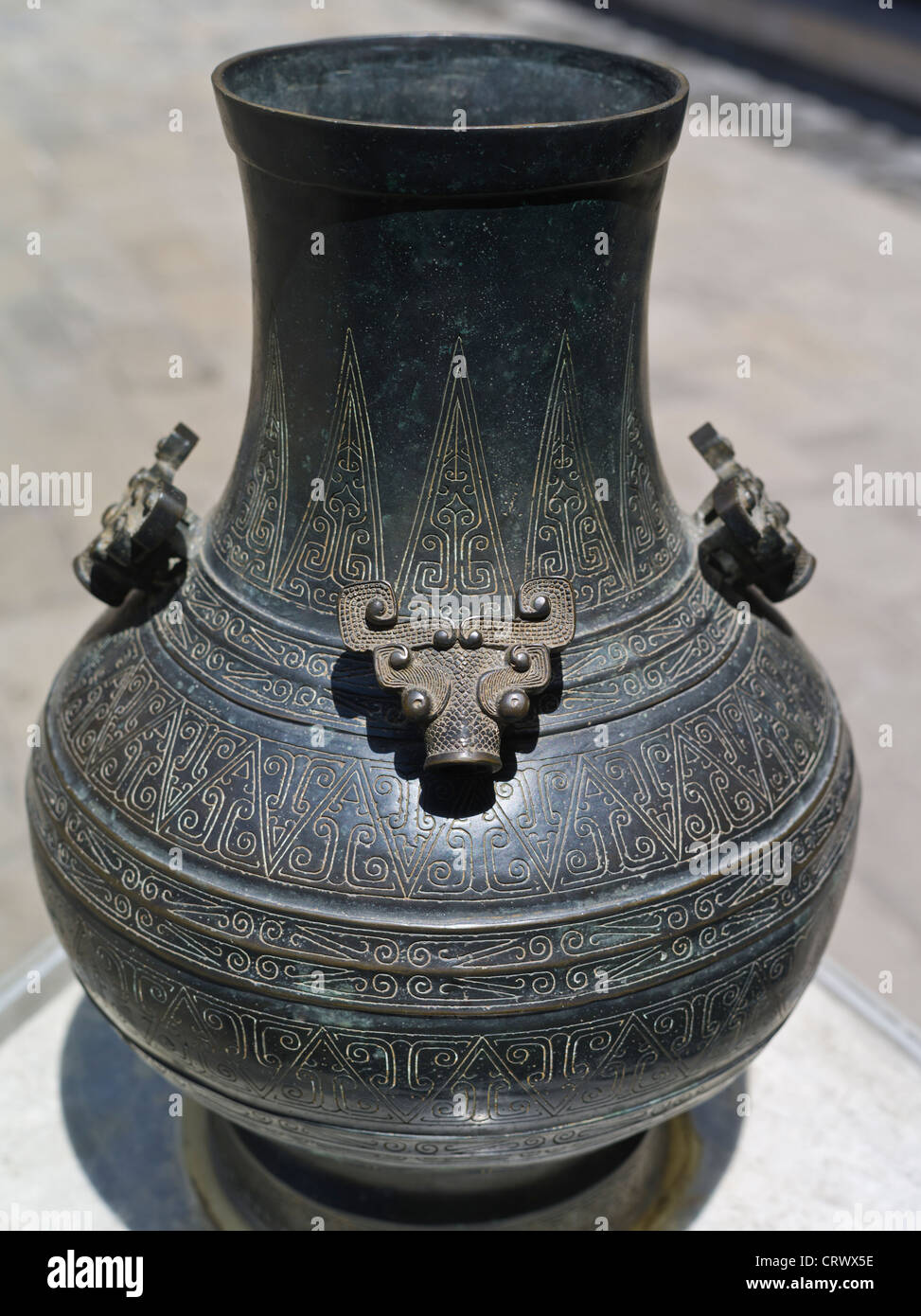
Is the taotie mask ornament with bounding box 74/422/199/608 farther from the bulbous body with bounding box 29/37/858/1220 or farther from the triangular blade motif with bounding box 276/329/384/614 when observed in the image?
the triangular blade motif with bounding box 276/329/384/614

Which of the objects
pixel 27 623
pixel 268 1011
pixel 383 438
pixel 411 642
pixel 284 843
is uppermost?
pixel 383 438

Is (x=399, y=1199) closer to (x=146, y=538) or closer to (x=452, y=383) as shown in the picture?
(x=146, y=538)

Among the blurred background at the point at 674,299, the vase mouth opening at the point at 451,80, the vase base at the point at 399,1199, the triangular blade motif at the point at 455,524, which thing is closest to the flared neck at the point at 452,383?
the triangular blade motif at the point at 455,524

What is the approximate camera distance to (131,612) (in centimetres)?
173

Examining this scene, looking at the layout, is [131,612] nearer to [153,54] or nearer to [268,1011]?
[268,1011]

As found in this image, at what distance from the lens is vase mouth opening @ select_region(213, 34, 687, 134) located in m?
1.64

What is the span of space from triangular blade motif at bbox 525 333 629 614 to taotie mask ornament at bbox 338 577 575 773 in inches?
3.8

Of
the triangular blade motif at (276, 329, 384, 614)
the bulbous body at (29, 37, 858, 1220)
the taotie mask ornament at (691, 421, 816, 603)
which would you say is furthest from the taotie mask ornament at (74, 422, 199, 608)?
the taotie mask ornament at (691, 421, 816, 603)

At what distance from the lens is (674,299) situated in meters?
6.35

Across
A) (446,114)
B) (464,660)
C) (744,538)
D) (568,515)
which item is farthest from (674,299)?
(464,660)

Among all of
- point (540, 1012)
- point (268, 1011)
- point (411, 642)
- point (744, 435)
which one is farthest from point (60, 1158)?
point (744, 435)

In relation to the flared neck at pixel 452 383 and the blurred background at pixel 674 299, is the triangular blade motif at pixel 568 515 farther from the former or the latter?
the blurred background at pixel 674 299
